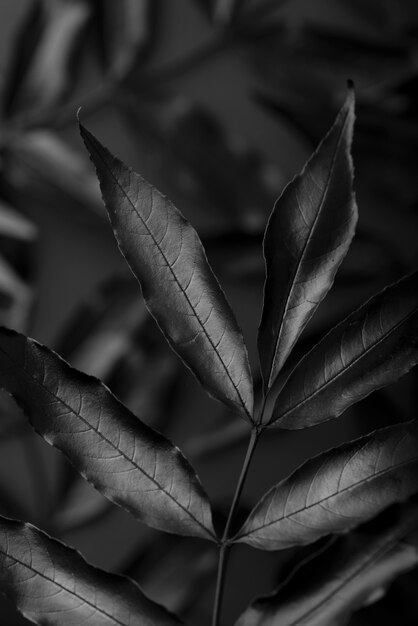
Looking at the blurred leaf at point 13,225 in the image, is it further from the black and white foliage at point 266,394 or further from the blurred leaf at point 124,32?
the black and white foliage at point 266,394

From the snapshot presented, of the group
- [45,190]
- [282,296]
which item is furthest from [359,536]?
[45,190]

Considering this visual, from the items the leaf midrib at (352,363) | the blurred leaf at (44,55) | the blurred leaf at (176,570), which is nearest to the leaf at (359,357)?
the leaf midrib at (352,363)

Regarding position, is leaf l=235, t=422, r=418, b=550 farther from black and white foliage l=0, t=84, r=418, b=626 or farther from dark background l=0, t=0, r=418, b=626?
dark background l=0, t=0, r=418, b=626

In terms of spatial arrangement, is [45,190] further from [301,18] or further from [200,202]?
[301,18]

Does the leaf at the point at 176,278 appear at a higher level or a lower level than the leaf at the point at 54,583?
higher

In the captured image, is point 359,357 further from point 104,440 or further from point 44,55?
point 44,55

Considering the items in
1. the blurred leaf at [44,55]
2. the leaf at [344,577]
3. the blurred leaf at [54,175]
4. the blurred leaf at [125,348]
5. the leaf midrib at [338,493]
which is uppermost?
the blurred leaf at [44,55]

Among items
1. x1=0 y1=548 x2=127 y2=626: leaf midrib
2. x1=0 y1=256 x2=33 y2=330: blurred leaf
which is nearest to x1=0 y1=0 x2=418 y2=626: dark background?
x1=0 y1=256 x2=33 y2=330: blurred leaf
